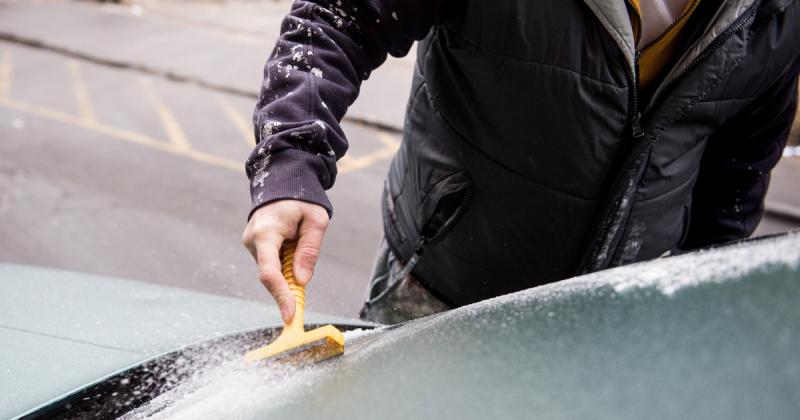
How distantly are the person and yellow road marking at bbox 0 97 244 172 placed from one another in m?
3.42

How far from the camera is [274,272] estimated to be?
A: 3.38 ft

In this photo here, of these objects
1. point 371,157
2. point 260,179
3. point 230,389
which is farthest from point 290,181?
point 371,157

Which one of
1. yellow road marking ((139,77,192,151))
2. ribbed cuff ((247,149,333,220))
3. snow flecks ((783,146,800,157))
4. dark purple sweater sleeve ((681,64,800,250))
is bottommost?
snow flecks ((783,146,800,157))

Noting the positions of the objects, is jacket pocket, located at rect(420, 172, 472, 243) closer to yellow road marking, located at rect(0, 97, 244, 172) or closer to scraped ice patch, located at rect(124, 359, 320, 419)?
scraped ice patch, located at rect(124, 359, 320, 419)

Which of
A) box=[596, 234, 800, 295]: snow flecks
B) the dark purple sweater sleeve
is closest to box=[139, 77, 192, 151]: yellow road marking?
the dark purple sweater sleeve

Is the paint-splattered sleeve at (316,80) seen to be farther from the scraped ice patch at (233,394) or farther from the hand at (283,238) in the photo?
the scraped ice patch at (233,394)

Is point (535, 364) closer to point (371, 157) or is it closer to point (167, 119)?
point (371, 157)

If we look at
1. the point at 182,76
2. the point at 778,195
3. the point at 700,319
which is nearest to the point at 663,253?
the point at 700,319

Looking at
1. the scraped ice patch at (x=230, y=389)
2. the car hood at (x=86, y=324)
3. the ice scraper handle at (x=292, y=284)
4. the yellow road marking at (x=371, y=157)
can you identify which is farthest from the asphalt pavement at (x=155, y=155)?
the ice scraper handle at (x=292, y=284)

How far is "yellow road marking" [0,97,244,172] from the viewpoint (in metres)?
4.89

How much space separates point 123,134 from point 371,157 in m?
1.91

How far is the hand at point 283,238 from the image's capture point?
3.41 ft

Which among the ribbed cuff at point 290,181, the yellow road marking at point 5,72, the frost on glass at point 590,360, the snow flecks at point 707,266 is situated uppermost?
the ribbed cuff at point 290,181

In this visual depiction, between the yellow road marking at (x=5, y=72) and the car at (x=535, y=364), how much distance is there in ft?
19.3
